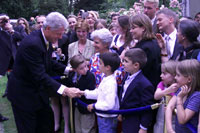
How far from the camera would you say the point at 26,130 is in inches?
152

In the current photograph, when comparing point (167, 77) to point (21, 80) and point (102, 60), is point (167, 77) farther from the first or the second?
point (21, 80)

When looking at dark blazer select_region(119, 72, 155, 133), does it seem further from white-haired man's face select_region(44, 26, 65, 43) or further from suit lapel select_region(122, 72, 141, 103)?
white-haired man's face select_region(44, 26, 65, 43)

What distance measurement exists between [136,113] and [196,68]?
0.97 metres

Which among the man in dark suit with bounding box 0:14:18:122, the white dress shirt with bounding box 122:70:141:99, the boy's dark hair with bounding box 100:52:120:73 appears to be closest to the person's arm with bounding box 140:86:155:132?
the white dress shirt with bounding box 122:70:141:99

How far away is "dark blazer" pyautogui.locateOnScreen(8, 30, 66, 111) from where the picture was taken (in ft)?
11.8

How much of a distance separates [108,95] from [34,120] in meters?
1.26

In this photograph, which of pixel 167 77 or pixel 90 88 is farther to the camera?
pixel 90 88

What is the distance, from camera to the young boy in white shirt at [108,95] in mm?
3475

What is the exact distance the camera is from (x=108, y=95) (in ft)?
11.4

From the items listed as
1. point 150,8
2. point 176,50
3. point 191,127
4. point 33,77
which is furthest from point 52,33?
point 150,8

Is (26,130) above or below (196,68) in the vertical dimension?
below

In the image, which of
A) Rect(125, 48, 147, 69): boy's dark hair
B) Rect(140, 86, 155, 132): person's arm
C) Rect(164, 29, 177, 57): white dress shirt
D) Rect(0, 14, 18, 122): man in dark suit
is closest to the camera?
Rect(140, 86, 155, 132): person's arm

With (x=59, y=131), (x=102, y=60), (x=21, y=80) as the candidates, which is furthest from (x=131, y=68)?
(x=59, y=131)

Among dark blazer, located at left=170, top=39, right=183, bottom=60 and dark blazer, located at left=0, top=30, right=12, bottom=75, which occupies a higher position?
dark blazer, located at left=170, top=39, right=183, bottom=60
